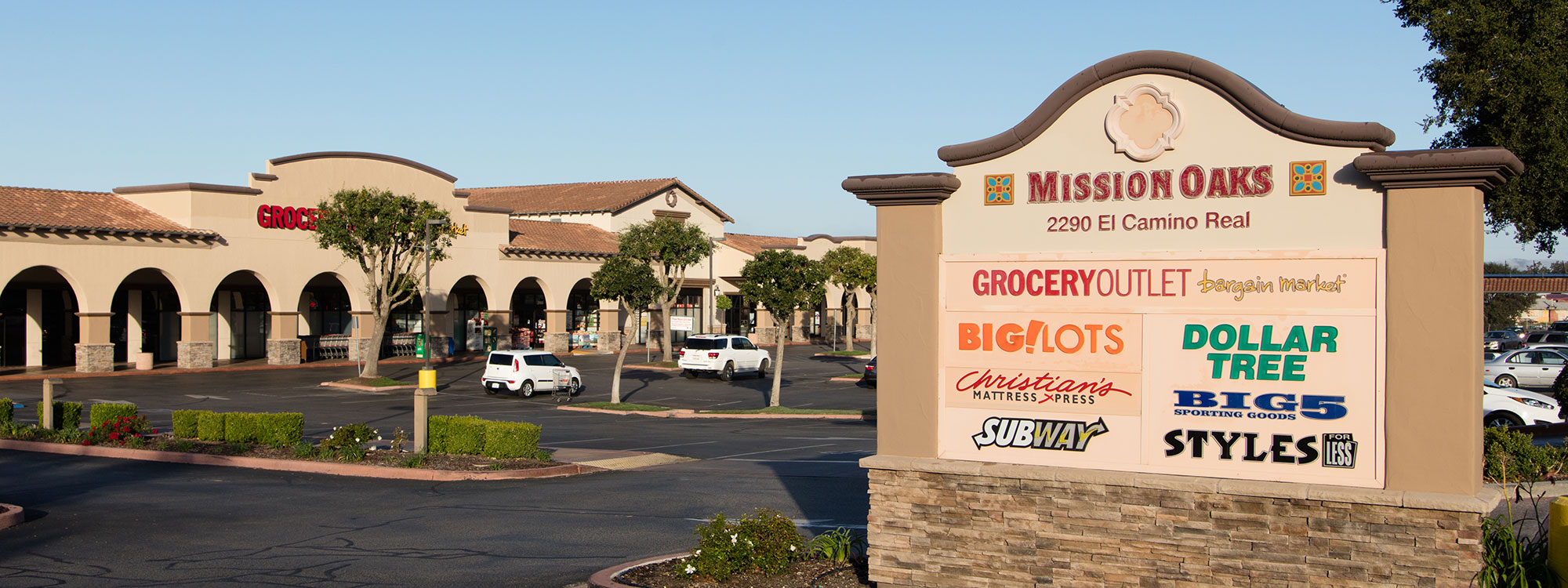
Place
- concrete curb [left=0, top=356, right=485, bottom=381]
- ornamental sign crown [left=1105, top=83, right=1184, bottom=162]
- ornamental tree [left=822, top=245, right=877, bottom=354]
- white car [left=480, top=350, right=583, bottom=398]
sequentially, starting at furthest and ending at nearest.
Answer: ornamental tree [left=822, top=245, right=877, bottom=354], concrete curb [left=0, top=356, right=485, bottom=381], white car [left=480, top=350, right=583, bottom=398], ornamental sign crown [left=1105, top=83, right=1184, bottom=162]

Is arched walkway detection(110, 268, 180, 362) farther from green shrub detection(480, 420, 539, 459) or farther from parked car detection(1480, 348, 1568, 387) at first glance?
parked car detection(1480, 348, 1568, 387)

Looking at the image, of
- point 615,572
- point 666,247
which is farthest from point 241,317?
point 615,572

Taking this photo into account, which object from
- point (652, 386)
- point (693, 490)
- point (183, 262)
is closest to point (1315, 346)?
point (693, 490)

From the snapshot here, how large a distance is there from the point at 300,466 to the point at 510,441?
3379mm

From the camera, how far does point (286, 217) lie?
4466cm

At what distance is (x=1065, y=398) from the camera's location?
8.60m

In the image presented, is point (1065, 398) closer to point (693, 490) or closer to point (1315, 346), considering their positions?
point (1315, 346)

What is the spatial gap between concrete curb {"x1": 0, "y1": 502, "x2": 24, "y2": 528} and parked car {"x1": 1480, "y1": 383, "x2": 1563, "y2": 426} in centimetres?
2259

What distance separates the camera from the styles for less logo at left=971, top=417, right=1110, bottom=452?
8500mm

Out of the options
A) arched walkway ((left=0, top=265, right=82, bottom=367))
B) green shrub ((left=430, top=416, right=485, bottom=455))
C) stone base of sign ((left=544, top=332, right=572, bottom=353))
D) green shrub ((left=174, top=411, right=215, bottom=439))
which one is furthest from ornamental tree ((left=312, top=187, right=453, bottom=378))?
green shrub ((left=430, top=416, right=485, bottom=455))

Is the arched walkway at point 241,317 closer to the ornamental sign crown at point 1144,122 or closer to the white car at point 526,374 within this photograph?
the white car at point 526,374

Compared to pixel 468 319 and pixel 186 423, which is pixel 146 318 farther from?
pixel 186 423

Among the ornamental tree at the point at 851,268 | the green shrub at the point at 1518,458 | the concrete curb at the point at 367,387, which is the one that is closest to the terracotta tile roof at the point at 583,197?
the ornamental tree at the point at 851,268

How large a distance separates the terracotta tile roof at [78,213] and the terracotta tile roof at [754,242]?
31.3 metres
